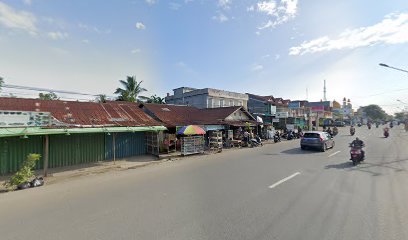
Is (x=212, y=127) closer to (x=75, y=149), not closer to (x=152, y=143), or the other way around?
(x=152, y=143)

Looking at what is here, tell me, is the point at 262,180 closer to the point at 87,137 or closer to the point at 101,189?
the point at 101,189

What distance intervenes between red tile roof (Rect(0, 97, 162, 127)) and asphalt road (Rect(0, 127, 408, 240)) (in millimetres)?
5725

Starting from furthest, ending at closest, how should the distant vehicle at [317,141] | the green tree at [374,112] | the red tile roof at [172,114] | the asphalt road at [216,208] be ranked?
the green tree at [374,112]
the red tile roof at [172,114]
the distant vehicle at [317,141]
the asphalt road at [216,208]

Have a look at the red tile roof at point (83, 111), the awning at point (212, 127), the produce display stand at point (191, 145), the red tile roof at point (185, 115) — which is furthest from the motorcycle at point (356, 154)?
the red tile roof at point (83, 111)

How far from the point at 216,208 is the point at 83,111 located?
13786 mm

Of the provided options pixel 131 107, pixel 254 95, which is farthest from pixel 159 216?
pixel 254 95

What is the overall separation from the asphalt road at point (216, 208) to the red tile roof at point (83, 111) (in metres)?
5.73

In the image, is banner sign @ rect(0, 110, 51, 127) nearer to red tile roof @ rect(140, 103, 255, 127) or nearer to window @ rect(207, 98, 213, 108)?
red tile roof @ rect(140, 103, 255, 127)

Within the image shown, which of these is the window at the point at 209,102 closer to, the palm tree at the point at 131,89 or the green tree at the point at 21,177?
the palm tree at the point at 131,89

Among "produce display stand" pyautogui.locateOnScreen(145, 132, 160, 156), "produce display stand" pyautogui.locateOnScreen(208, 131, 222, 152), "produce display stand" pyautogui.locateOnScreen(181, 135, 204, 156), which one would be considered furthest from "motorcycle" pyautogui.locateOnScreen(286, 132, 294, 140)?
"produce display stand" pyautogui.locateOnScreen(145, 132, 160, 156)

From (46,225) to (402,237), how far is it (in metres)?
7.39

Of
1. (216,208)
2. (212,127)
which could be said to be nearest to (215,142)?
(212,127)

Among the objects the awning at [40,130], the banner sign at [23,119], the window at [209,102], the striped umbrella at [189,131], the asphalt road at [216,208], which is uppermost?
the window at [209,102]

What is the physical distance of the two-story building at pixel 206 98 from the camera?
127ft
